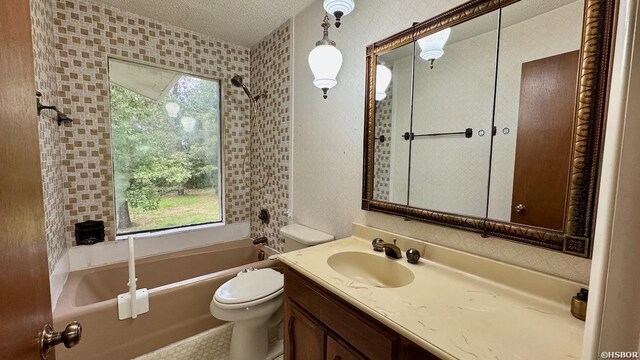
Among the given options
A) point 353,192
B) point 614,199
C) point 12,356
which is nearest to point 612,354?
point 614,199

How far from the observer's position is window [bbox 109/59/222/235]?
2.18m

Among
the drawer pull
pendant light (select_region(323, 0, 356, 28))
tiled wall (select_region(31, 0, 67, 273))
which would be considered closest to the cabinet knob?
the drawer pull

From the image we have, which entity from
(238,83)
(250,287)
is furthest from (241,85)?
(250,287)

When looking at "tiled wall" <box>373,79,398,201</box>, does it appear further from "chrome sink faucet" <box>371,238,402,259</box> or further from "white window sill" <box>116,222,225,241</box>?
"white window sill" <box>116,222,225,241</box>

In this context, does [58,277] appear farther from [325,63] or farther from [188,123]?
[325,63]

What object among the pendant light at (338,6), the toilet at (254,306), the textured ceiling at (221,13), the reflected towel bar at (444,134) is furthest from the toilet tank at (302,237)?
the textured ceiling at (221,13)

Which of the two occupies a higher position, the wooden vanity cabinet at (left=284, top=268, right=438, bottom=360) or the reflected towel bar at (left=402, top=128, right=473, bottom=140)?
the reflected towel bar at (left=402, top=128, right=473, bottom=140)

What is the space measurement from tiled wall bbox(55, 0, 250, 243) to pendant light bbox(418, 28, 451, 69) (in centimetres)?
211

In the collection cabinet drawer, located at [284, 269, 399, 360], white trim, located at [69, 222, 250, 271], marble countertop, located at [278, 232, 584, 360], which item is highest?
marble countertop, located at [278, 232, 584, 360]

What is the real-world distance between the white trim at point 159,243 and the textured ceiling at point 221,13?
1.87 metres

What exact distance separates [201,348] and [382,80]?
6.93ft

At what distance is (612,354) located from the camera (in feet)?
1.08

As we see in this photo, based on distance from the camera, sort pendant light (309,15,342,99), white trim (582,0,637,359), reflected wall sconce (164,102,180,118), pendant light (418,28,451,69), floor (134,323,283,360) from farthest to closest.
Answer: reflected wall sconce (164,102,180,118) → floor (134,323,283,360) → pendant light (309,15,342,99) → pendant light (418,28,451,69) → white trim (582,0,637,359)

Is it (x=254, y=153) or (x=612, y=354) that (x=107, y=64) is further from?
(x=612, y=354)
